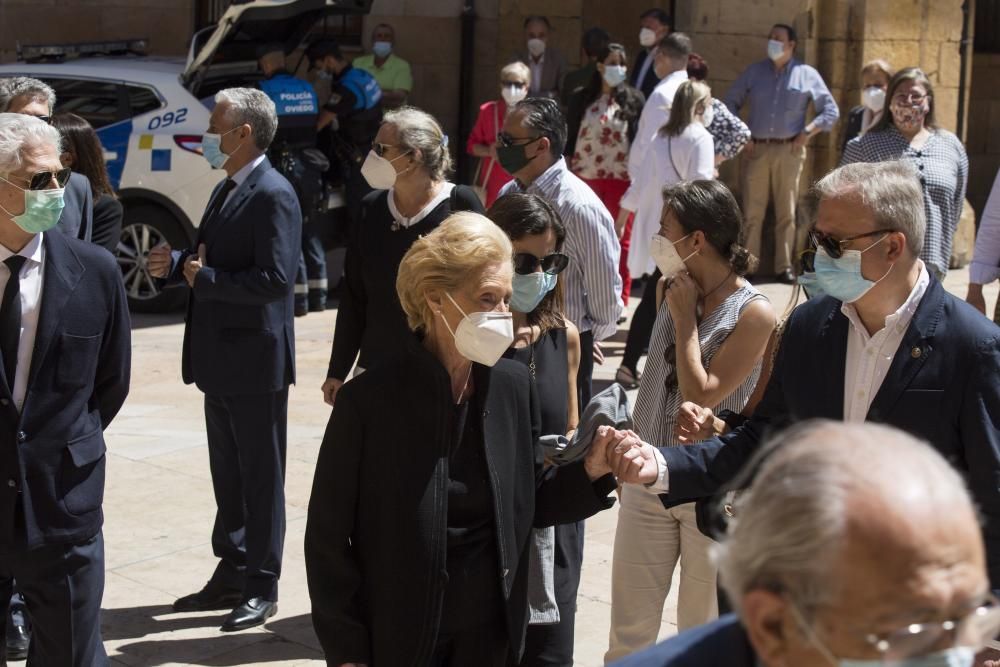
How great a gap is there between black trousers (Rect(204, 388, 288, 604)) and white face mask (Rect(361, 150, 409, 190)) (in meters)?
0.89

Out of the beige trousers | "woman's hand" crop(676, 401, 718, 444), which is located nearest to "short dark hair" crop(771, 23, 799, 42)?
the beige trousers

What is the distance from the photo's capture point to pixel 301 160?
1180 cm

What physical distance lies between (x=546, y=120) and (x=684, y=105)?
141 inches

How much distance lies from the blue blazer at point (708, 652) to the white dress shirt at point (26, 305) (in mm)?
2558

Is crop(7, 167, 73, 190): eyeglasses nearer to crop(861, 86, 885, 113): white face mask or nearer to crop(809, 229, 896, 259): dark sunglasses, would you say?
crop(809, 229, 896, 259): dark sunglasses

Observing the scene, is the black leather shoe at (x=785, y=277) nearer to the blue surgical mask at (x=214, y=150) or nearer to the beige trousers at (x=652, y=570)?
the blue surgical mask at (x=214, y=150)

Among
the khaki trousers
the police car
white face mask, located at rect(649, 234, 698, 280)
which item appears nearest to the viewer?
white face mask, located at rect(649, 234, 698, 280)

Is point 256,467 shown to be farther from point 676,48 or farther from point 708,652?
point 676,48

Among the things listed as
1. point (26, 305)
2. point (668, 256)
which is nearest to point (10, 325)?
point (26, 305)

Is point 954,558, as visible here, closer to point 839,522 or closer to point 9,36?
point 839,522

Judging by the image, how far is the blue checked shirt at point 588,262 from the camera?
591 cm

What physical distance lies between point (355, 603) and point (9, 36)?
1414 centimetres

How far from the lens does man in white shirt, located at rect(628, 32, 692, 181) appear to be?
403 inches

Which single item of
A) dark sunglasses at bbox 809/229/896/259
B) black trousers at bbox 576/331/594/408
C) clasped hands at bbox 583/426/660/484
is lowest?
black trousers at bbox 576/331/594/408
